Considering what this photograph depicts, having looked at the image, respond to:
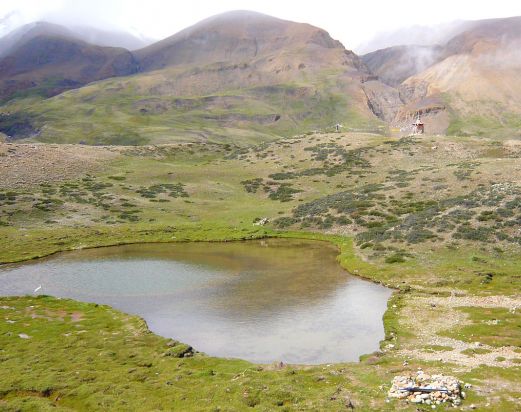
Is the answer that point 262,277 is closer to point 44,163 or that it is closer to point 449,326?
point 449,326

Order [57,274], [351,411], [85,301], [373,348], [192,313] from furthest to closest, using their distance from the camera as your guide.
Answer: [57,274] < [85,301] < [192,313] < [373,348] < [351,411]

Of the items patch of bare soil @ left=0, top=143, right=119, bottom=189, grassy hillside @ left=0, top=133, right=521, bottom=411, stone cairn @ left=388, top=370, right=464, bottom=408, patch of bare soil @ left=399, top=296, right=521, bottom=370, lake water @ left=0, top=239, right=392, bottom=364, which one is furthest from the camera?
patch of bare soil @ left=0, top=143, right=119, bottom=189

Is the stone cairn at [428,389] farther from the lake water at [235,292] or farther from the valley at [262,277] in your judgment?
the lake water at [235,292]

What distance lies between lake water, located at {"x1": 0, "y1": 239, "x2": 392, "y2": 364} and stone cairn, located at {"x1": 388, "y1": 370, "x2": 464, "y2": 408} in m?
8.12

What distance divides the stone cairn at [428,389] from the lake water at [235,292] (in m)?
8.12

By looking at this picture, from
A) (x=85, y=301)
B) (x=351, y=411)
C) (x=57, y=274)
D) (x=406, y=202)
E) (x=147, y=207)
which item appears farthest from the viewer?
(x=147, y=207)

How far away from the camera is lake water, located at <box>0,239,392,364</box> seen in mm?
40031

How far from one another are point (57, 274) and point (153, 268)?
1291cm

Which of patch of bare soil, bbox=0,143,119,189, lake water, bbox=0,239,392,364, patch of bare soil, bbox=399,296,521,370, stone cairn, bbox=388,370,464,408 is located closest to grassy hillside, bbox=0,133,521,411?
patch of bare soil, bbox=399,296,521,370

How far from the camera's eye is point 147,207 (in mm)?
109250

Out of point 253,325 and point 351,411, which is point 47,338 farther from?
point 351,411

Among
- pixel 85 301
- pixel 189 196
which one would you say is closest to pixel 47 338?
pixel 85 301

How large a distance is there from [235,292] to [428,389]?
29311 mm

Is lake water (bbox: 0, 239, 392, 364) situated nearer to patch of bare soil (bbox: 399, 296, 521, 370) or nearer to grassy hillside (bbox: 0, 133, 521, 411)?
grassy hillside (bbox: 0, 133, 521, 411)
